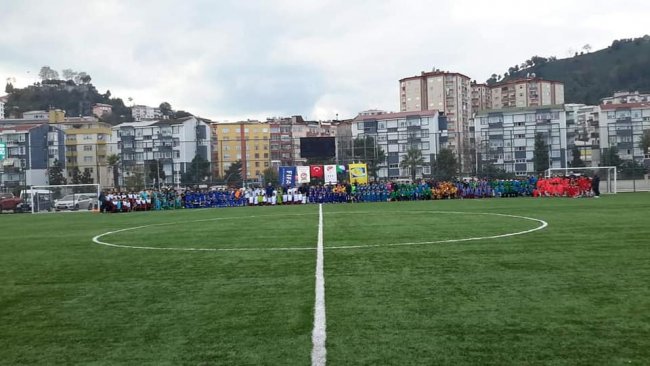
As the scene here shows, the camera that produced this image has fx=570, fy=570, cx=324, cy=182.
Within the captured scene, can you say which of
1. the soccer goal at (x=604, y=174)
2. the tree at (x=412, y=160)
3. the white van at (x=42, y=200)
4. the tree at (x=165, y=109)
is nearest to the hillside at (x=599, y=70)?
the tree at (x=165, y=109)

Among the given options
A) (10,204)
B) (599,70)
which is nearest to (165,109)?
(10,204)

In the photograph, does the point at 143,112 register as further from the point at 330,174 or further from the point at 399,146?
the point at 330,174

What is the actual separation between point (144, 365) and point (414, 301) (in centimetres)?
298

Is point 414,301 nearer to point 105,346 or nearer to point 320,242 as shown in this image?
point 105,346

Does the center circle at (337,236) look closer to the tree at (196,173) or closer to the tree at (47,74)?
the tree at (196,173)

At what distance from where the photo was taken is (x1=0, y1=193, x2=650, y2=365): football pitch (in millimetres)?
4594

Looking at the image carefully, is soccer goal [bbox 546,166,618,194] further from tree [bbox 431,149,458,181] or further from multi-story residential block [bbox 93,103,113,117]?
multi-story residential block [bbox 93,103,113,117]

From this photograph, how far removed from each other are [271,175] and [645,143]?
100ft

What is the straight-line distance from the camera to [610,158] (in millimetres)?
43031

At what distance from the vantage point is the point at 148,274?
882cm

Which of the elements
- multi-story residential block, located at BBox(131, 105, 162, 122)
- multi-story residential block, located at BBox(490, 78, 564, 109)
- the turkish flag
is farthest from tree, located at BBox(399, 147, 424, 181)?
multi-story residential block, located at BBox(131, 105, 162, 122)

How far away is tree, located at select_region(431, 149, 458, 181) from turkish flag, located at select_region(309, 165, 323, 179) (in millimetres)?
8675

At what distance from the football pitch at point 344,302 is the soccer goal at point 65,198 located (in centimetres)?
2803

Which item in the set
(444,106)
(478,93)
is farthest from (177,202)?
(478,93)
